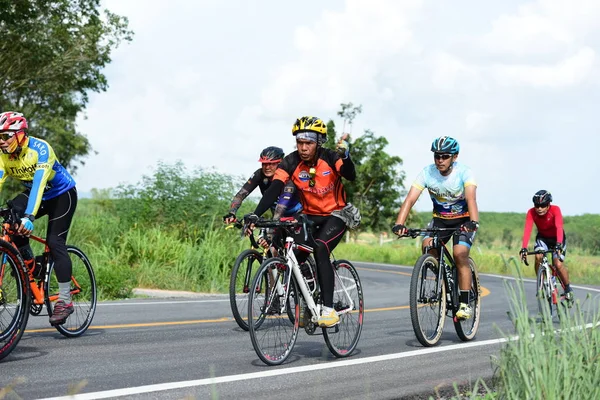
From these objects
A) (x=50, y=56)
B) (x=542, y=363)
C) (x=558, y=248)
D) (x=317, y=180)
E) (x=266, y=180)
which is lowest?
(x=542, y=363)

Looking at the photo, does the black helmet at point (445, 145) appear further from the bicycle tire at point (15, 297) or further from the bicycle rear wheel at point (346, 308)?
the bicycle tire at point (15, 297)

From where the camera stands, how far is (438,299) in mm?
8758

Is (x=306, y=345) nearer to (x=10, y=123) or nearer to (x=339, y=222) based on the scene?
(x=339, y=222)

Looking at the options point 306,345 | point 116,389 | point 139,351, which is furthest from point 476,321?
point 116,389

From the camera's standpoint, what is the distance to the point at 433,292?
8719 millimetres

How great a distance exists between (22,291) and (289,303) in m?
2.32

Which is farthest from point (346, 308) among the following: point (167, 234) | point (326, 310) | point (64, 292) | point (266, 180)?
point (167, 234)

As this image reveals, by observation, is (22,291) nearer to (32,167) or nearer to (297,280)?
(32,167)

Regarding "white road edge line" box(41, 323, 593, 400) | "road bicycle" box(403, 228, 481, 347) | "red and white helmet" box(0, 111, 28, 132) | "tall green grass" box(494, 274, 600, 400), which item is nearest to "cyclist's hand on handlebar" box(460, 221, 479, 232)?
"road bicycle" box(403, 228, 481, 347)

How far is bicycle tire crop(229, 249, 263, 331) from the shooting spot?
933cm

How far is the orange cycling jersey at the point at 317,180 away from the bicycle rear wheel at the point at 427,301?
1.22m

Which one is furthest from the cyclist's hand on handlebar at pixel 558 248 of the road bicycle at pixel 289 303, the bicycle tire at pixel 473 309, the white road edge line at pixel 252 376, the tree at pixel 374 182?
the tree at pixel 374 182

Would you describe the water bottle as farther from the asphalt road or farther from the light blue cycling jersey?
the light blue cycling jersey

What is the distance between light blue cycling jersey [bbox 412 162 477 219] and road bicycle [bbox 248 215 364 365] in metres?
1.69
